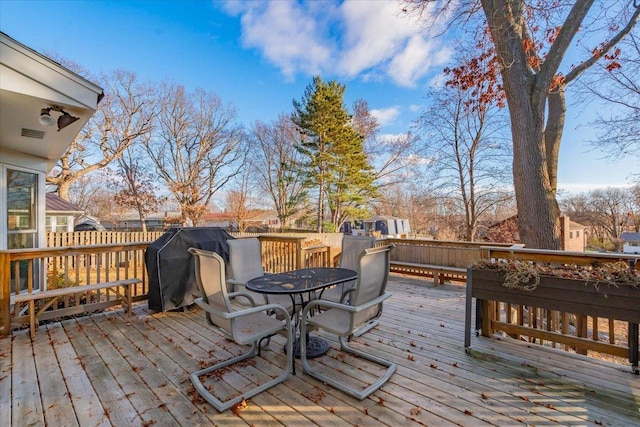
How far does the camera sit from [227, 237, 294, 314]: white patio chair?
3.04 meters

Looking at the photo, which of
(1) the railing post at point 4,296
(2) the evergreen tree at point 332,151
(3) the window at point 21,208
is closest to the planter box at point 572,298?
(1) the railing post at point 4,296

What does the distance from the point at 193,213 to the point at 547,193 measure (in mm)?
16301

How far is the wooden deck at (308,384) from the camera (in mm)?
1880

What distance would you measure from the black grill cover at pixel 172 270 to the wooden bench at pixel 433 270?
4238 mm

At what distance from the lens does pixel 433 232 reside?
1714 cm

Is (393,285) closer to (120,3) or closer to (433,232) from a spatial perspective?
(120,3)

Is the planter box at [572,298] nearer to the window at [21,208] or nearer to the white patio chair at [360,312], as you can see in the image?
the white patio chair at [360,312]

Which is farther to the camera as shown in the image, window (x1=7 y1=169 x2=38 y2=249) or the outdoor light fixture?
window (x1=7 y1=169 x2=38 y2=249)

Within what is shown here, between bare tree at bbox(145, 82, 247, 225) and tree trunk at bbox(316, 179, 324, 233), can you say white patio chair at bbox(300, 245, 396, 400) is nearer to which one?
tree trunk at bbox(316, 179, 324, 233)

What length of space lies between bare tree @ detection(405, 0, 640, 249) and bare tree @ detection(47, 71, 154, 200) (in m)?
15.2

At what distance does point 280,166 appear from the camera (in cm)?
1892

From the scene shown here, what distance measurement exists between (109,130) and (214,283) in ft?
49.9

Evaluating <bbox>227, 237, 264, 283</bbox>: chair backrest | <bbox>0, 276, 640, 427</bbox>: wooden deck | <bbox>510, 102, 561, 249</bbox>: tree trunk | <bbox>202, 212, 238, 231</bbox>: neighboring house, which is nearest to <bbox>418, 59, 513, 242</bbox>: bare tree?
<bbox>510, 102, 561, 249</bbox>: tree trunk

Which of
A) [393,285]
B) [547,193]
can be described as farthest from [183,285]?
[547,193]
